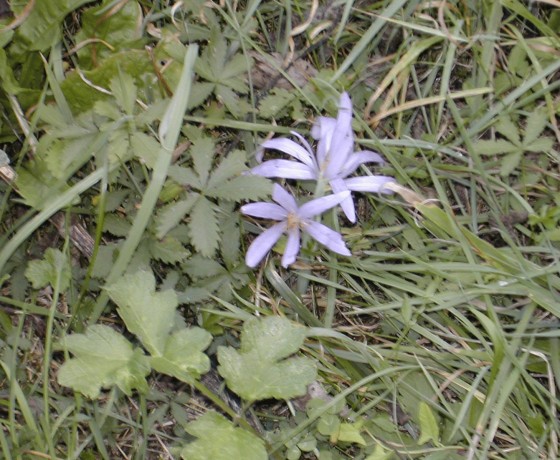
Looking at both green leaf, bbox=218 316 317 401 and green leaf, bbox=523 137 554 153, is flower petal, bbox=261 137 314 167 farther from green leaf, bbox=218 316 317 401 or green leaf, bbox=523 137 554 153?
green leaf, bbox=523 137 554 153

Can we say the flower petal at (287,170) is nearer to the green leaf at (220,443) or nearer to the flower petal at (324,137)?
the flower petal at (324,137)

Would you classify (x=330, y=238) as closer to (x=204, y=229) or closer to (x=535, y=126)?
(x=204, y=229)

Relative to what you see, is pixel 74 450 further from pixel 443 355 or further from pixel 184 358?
pixel 443 355

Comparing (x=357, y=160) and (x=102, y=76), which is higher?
(x=102, y=76)

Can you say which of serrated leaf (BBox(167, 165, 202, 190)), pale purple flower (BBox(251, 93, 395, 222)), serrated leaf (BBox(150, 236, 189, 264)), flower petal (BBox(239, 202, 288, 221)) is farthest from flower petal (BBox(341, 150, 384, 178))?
serrated leaf (BBox(150, 236, 189, 264))

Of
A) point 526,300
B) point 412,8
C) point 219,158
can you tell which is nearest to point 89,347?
point 219,158

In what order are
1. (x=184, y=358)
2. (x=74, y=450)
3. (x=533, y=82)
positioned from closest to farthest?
(x=184, y=358)
(x=74, y=450)
(x=533, y=82)

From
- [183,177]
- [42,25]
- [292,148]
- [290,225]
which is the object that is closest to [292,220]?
[290,225]
